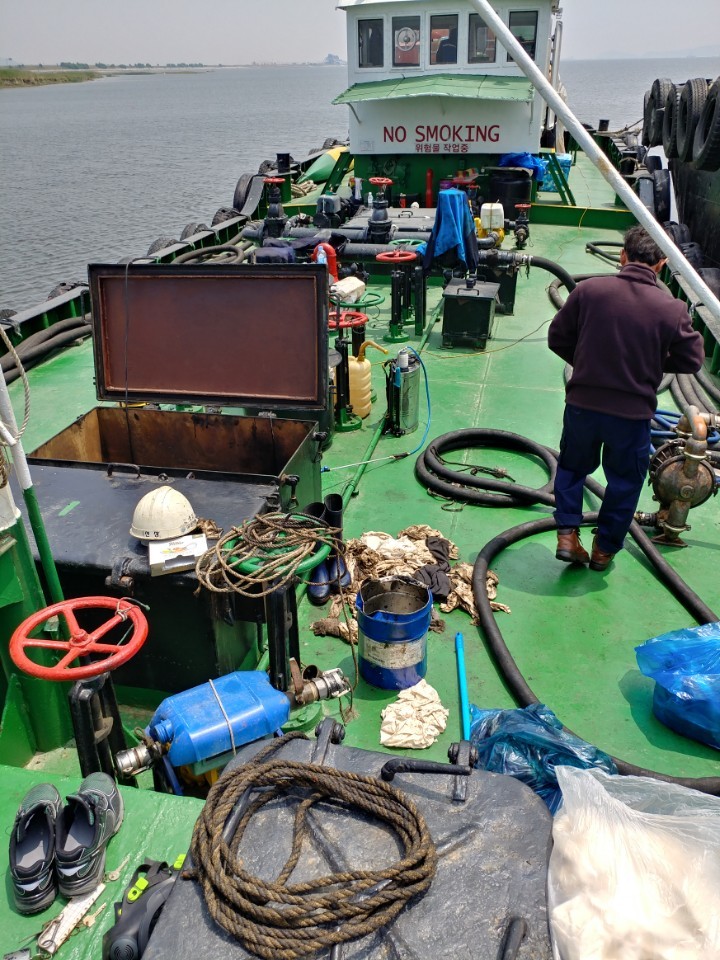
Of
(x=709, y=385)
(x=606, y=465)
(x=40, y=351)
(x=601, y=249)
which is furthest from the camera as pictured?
(x=601, y=249)

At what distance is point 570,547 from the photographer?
4.31 metres

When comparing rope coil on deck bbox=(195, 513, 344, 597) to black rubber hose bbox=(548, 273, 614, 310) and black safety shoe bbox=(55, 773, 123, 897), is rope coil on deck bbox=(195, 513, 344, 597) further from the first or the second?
black rubber hose bbox=(548, 273, 614, 310)

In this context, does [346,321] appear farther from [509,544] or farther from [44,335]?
[44,335]

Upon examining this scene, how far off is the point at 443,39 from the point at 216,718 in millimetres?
13036

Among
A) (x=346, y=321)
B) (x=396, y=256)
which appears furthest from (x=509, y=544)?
(x=396, y=256)

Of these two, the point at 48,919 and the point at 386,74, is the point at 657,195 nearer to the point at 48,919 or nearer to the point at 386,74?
the point at 386,74

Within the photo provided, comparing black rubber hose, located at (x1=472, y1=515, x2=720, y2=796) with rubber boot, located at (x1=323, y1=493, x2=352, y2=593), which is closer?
black rubber hose, located at (x1=472, y1=515, x2=720, y2=796)

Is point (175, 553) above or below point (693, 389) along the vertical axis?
above

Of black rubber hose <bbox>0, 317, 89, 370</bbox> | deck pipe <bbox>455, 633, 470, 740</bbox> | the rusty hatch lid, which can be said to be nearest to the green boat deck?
deck pipe <bbox>455, 633, 470, 740</bbox>

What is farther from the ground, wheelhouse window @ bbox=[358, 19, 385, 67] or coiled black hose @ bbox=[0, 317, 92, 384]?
wheelhouse window @ bbox=[358, 19, 385, 67]

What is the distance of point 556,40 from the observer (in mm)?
16922

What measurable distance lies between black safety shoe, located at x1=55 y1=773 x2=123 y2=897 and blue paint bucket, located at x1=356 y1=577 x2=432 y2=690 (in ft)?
4.66

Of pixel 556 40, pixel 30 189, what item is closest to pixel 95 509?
pixel 556 40

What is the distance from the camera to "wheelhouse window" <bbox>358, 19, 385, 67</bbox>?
1251cm
